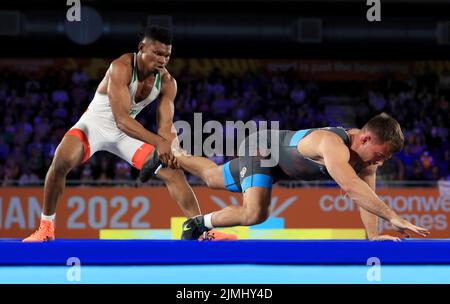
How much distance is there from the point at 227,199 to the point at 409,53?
628 cm

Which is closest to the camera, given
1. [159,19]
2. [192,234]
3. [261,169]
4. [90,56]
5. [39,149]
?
[261,169]

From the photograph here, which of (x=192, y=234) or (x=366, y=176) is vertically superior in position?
Result: (x=366, y=176)

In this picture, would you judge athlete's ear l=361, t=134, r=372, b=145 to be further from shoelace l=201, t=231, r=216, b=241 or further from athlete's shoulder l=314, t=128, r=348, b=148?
shoelace l=201, t=231, r=216, b=241

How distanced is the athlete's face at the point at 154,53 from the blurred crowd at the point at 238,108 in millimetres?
5035

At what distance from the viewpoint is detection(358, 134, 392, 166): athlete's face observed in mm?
4324

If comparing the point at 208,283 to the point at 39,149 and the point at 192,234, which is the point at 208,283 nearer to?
the point at 192,234

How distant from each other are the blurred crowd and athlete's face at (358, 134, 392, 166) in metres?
5.95

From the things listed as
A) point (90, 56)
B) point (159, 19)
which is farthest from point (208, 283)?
point (90, 56)

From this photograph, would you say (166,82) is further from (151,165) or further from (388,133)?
(388,133)

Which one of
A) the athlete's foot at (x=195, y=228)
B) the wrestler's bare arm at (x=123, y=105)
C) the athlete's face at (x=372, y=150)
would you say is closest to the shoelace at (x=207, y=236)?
the athlete's foot at (x=195, y=228)

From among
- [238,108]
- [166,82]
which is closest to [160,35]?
[166,82]

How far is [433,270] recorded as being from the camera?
4293 mm

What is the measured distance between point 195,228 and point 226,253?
2.55ft

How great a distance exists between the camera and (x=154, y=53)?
516 centimetres
